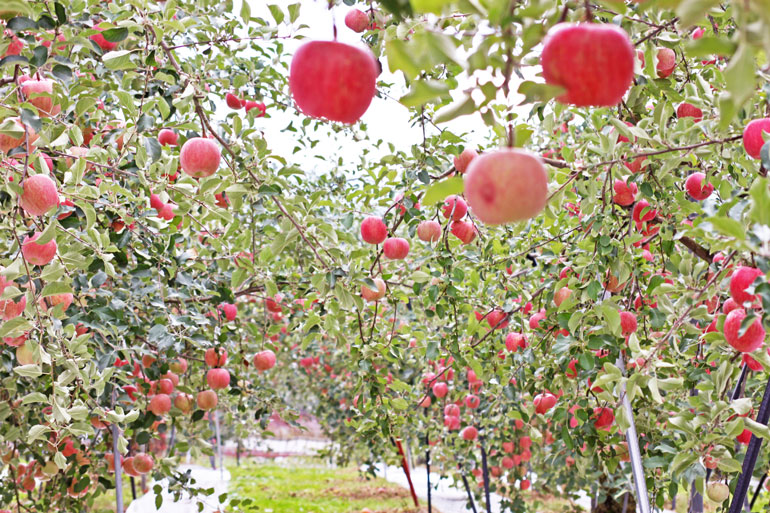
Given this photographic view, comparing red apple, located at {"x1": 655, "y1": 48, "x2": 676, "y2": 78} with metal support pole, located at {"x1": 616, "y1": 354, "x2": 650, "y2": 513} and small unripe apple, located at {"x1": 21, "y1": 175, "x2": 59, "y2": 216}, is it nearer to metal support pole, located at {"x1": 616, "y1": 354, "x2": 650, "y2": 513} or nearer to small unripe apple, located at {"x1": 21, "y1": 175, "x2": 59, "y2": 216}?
metal support pole, located at {"x1": 616, "y1": 354, "x2": 650, "y2": 513}

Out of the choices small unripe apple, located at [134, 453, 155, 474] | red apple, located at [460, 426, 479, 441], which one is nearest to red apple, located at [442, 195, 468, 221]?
small unripe apple, located at [134, 453, 155, 474]

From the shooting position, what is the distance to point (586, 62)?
25.0 inches

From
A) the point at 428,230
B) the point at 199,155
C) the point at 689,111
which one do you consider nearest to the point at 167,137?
the point at 199,155

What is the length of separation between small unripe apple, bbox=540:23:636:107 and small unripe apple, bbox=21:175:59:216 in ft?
3.59

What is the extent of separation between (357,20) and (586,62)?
1.36 meters

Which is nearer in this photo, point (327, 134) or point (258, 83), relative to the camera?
point (258, 83)

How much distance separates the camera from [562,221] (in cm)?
250

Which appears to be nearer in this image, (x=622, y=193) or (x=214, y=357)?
(x=622, y=193)

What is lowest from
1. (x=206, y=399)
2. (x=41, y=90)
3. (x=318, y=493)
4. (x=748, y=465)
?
(x=318, y=493)

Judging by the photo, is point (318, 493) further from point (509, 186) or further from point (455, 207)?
point (509, 186)

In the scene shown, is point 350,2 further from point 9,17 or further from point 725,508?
point 725,508

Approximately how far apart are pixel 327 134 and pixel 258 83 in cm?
93

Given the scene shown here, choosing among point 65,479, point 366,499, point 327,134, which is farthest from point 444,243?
point 366,499

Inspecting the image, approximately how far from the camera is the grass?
6.47m
